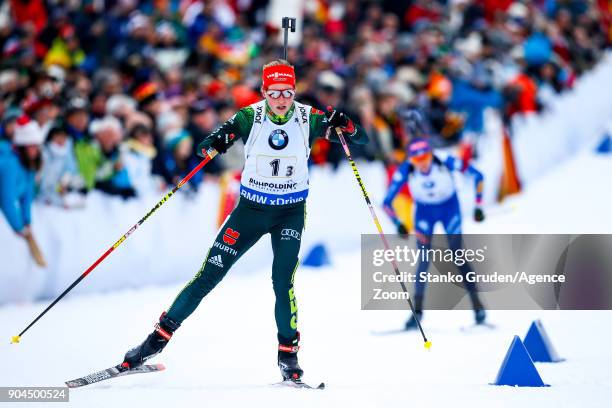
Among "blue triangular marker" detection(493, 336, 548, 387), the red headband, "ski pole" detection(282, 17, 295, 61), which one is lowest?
"blue triangular marker" detection(493, 336, 548, 387)

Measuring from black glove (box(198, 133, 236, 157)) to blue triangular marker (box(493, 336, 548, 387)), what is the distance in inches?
95.6

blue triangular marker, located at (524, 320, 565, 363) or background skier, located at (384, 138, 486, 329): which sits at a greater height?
background skier, located at (384, 138, 486, 329)

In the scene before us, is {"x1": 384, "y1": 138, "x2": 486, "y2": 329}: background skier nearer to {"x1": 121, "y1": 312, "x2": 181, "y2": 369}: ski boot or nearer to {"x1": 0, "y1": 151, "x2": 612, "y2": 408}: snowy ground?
{"x1": 0, "y1": 151, "x2": 612, "y2": 408}: snowy ground

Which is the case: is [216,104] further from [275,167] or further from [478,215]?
[275,167]

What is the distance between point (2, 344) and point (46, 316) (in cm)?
119

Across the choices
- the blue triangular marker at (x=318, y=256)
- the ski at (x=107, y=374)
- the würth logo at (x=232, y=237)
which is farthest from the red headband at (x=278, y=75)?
the blue triangular marker at (x=318, y=256)

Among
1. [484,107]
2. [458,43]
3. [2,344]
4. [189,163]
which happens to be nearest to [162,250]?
[189,163]

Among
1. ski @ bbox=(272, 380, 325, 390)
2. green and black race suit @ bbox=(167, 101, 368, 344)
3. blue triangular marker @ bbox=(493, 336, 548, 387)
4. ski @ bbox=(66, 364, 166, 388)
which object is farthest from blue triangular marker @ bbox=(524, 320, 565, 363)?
ski @ bbox=(66, 364, 166, 388)

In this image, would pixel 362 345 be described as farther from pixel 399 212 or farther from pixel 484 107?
pixel 484 107

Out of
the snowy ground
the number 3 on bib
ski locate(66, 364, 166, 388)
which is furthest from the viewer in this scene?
the number 3 on bib

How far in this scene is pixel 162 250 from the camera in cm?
1111

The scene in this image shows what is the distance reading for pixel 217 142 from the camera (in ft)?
22.7

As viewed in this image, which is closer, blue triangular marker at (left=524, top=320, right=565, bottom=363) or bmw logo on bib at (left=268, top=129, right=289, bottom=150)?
bmw logo on bib at (left=268, top=129, right=289, bottom=150)

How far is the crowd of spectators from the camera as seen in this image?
10.5 metres
